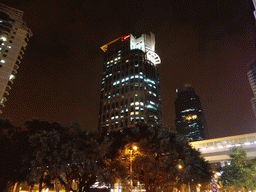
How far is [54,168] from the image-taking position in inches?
870

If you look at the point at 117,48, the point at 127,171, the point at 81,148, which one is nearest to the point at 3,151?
the point at 81,148

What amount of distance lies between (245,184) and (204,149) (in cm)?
3261

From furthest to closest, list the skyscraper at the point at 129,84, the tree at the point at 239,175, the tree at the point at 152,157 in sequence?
the skyscraper at the point at 129,84, the tree at the point at 239,175, the tree at the point at 152,157

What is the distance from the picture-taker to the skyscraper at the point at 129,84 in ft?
434

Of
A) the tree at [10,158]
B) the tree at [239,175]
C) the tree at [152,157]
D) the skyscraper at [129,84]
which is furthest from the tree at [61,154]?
the skyscraper at [129,84]

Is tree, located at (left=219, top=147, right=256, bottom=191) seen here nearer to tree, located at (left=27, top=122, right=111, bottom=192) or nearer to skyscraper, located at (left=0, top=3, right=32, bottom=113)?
tree, located at (left=27, top=122, right=111, bottom=192)

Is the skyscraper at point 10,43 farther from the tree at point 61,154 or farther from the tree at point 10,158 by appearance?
the tree at point 61,154

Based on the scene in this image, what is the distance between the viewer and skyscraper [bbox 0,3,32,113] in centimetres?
9506

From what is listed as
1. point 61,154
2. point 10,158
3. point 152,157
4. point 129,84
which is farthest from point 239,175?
point 129,84

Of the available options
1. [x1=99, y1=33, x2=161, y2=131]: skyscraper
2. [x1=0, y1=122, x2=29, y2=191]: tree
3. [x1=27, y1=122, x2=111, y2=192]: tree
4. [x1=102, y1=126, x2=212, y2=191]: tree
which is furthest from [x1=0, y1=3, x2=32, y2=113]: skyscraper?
[x1=102, y1=126, x2=212, y2=191]: tree

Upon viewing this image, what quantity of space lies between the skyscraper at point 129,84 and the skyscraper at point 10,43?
64.0 m

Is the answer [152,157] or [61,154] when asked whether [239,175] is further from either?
[61,154]

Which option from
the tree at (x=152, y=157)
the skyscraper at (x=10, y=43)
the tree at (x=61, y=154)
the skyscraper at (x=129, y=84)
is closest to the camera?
the tree at (x=61, y=154)

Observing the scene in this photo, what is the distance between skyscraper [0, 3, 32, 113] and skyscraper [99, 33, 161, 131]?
210ft
